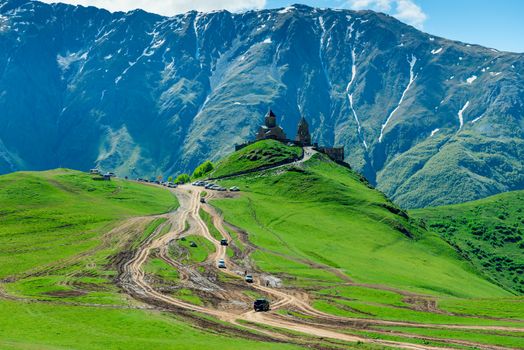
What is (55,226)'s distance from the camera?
12469cm

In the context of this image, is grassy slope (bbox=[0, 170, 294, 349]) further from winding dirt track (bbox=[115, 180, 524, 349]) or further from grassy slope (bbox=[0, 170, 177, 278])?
winding dirt track (bbox=[115, 180, 524, 349])

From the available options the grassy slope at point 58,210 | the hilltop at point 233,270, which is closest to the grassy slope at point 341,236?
the hilltop at point 233,270

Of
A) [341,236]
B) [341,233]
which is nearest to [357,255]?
[341,236]

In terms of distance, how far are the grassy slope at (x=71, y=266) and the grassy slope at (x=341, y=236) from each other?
2520 centimetres

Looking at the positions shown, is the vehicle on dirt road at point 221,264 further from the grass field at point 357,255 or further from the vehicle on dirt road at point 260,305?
the vehicle on dirt road at point 260,305

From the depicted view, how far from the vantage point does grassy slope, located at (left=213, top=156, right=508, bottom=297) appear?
11600cm

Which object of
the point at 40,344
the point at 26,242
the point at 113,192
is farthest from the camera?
the point at 113,192

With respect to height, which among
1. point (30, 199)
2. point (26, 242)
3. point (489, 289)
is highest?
point (30, 199)

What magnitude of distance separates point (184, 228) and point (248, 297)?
51.8 meters

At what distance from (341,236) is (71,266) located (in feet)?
235

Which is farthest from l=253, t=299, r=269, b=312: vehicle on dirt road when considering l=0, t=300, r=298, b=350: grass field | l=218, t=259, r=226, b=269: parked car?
l=218, t=259, r=226, b=269: parked car

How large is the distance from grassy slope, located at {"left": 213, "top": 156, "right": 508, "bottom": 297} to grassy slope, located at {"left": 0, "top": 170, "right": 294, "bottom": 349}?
25203 millimetres

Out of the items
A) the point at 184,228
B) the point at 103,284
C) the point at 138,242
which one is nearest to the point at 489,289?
the point at 184,228

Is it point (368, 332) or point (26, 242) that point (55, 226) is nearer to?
point (26, 242)
